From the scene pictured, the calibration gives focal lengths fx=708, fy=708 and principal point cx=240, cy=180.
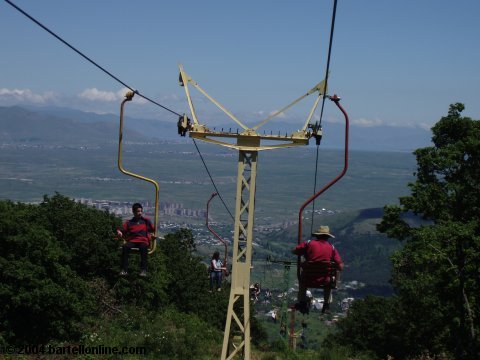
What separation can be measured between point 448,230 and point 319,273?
1352 cm

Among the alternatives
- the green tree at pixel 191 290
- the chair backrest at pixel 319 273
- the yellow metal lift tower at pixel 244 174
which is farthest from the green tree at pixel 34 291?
the green tree at pixel 191 290

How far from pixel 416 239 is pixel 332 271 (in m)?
15.0

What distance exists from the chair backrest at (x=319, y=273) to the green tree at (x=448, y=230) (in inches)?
489

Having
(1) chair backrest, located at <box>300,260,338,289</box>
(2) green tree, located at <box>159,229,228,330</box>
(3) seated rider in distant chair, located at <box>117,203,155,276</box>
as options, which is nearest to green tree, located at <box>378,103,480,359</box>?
(1) chair backrest, located at <box>300,260,338,289</box>

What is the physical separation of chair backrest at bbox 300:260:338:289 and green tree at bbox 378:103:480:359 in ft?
40.8

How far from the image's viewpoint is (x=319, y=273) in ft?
44.0

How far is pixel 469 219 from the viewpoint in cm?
2847

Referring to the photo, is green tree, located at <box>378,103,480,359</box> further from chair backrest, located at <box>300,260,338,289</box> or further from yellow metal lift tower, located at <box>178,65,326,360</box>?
chair backrest, located at <box>300,260,338,289</box>

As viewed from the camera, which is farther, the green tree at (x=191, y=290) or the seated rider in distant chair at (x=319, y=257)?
the green tree at (x=191, y=290)

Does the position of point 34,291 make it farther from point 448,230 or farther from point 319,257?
point 319,257

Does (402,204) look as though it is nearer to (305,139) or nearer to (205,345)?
(205,345)

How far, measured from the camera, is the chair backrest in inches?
524

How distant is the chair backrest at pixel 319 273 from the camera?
524 inches

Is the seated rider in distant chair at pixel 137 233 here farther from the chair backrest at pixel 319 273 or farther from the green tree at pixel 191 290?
the green tree at pixel 191 290
